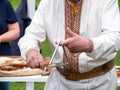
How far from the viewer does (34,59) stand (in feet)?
6.61

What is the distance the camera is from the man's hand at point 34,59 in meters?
1.99

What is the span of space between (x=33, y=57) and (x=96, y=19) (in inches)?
14.1

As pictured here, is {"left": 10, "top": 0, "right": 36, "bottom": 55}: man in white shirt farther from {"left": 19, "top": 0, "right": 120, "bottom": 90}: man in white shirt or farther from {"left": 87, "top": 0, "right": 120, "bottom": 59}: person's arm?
{"left": 87, "top": 0, "right": 120, "bottom": 59}: person's arm

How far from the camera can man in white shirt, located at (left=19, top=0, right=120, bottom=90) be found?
2.05m

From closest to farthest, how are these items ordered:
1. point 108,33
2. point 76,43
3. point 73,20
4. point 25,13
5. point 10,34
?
1. point 76,43
2. point 108,33
3. point 73,20
4. point 10,34
5. point 25,13

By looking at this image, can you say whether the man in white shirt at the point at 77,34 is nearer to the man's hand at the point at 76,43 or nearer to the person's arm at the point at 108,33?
the person's arm at the point at 108,33

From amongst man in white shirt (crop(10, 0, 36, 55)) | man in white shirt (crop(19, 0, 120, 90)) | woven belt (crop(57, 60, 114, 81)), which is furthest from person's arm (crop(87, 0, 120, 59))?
man in white shirt (crop(10, 0, 36, 55))

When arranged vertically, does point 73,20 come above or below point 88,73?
above

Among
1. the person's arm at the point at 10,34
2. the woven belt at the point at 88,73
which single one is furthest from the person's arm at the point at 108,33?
the person's arm at the point at 10,34

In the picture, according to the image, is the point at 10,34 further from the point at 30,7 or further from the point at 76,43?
the point at 76,43

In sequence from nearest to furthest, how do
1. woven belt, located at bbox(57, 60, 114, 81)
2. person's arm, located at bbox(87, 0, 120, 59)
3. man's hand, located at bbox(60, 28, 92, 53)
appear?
man's hand, located at bbox(60, 28, 92, 53) → person's arm, located at bbox(87, 0, 120, 59) → woven belt, located at bbox(57, 60, 114, 81)

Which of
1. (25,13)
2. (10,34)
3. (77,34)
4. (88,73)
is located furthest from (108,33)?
(25,13)

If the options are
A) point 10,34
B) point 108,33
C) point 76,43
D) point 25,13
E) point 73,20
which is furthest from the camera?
point 25,13

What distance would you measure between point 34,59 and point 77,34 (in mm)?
243
